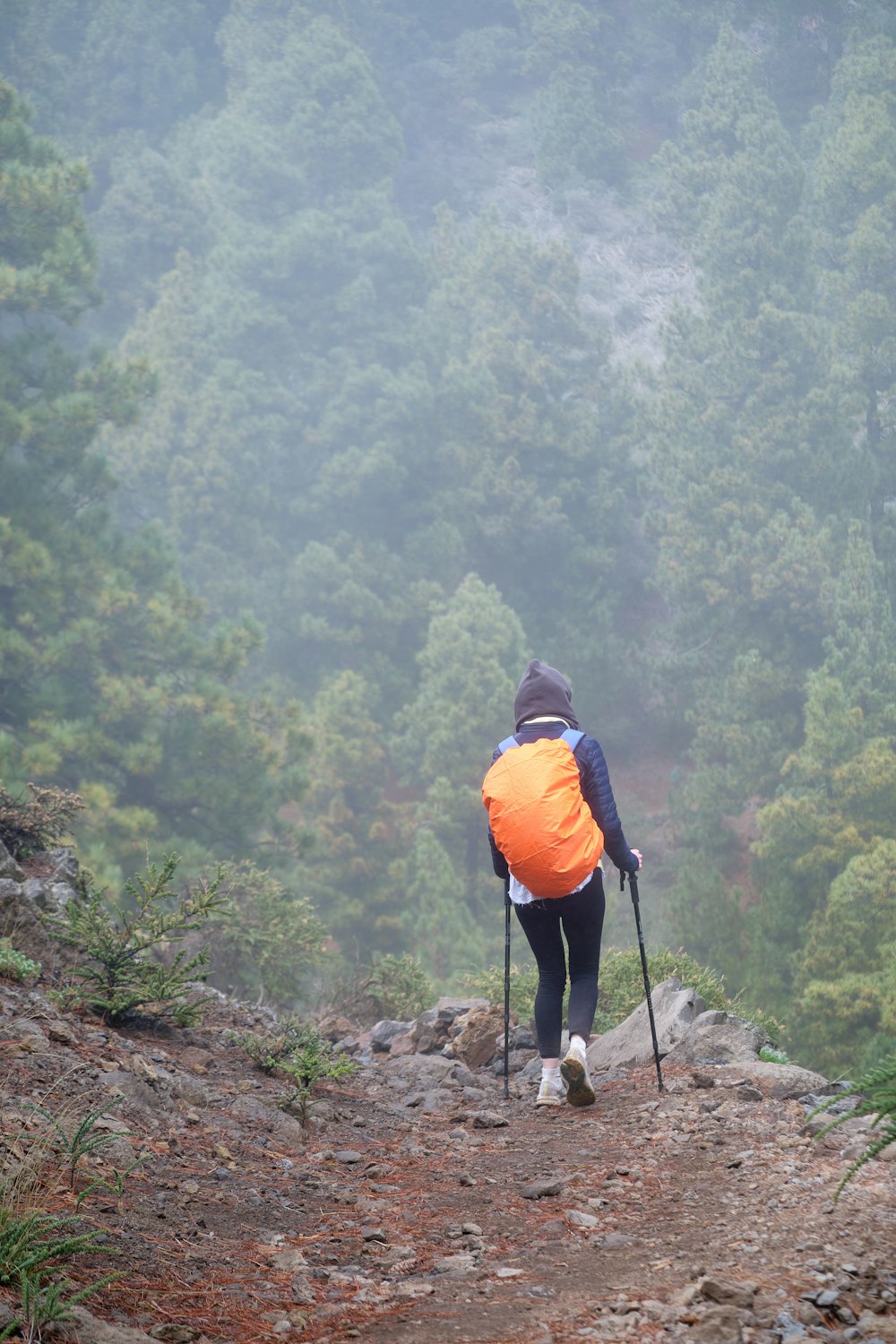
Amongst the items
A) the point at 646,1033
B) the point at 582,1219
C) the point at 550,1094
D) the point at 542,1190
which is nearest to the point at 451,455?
the point at 646,1033

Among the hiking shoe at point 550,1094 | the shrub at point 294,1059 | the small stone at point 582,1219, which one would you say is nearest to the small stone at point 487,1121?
the hiking shoe at point 550,1094

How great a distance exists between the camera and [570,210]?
39.9 m

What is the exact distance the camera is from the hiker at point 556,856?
12.5 ft

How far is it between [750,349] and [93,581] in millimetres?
18338

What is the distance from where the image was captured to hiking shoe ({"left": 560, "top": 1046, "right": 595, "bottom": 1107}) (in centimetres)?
393

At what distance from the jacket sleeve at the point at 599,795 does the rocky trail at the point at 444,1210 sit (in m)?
0.89

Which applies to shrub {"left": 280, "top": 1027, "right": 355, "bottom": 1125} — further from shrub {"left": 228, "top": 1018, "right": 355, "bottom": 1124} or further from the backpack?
the backpack

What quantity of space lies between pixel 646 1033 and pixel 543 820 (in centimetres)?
161

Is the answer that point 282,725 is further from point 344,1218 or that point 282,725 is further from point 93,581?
point 344,1218

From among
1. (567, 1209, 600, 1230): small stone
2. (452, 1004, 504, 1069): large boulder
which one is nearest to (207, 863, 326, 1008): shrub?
(452, 1004, 504, 1069): large boulder

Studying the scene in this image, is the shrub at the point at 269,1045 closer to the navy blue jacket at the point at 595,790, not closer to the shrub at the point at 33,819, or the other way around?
the navy blue jacket at the point at 595,790

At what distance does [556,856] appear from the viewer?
12.4 ft

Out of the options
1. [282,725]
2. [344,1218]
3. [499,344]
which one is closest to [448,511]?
[499,344]

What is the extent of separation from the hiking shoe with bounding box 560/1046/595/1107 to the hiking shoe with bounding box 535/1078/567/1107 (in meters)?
0.13
